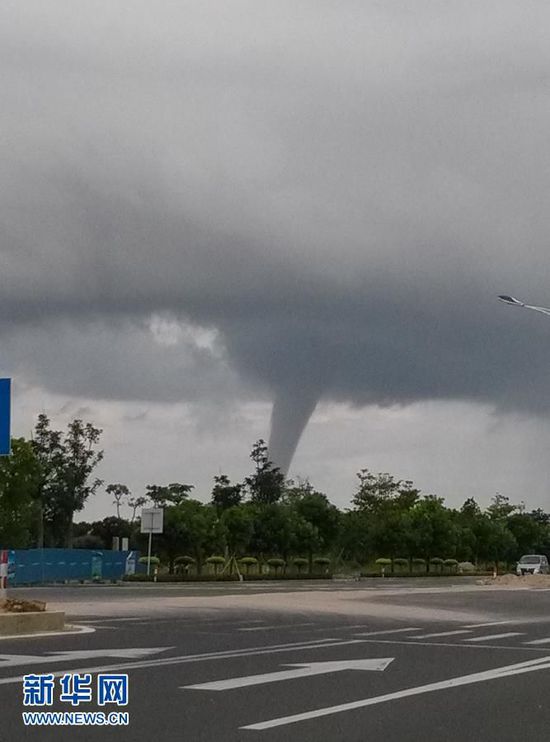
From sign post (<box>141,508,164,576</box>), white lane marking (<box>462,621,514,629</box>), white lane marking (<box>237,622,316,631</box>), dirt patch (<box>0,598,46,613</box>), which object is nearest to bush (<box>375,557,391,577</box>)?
sign post (<box>141,508,164,576</box>)

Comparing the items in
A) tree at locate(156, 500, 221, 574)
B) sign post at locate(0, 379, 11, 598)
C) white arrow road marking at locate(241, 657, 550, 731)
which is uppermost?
sign post at locate(0, 379, 11, 598)

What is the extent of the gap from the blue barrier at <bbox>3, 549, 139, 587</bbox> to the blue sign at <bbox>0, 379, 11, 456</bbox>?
3879 cm

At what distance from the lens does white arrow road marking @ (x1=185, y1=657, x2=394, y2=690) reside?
45.2ft

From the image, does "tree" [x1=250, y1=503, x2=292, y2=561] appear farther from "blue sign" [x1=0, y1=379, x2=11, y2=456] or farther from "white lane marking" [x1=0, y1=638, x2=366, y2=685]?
"white lane marking" [x1=0, y1=638, x2=366, y2=685]

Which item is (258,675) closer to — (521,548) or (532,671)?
(532,671)

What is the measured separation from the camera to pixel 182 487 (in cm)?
11025

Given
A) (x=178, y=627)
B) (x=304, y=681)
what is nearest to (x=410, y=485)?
(x=178, y=627)

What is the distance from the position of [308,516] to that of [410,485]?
48.4 metres

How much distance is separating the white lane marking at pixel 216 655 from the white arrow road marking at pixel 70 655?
0.66m

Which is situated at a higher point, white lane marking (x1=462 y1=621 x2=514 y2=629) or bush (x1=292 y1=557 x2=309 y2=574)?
bush (x1=292 y1=557 x2=309 y2=574)

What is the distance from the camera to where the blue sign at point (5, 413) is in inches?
866

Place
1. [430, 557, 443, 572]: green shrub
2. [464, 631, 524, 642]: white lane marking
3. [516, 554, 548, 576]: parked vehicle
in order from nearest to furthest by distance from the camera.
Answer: [464, 631, 524, 642]: white lane marking → [516, 554, 548, 576]: parked vehicle → [430, 557, 443, 572]: green shrub

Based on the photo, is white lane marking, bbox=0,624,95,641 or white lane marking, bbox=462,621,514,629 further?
white lane marking, bbox=462,621,514,629

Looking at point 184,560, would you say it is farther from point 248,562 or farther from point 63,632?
point 63,632
